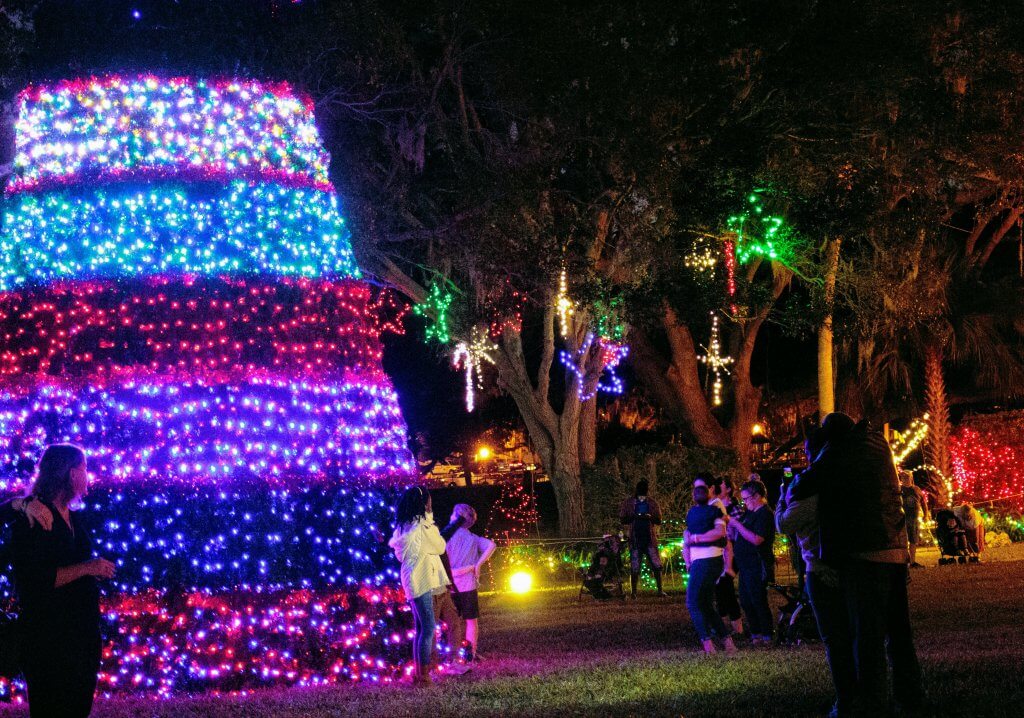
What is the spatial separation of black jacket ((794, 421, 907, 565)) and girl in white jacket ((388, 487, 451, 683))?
438 cm

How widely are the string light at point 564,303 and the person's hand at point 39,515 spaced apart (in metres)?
15.0

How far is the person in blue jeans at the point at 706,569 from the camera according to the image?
12.4m

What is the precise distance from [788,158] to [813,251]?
8.33ft

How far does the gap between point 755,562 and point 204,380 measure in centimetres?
591

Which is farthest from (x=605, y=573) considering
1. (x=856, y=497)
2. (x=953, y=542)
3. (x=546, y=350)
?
(x=856, y=497)

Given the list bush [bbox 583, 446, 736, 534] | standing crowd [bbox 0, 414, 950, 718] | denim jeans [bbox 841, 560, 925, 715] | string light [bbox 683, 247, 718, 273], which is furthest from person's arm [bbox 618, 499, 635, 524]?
denim jeans [bbox 841, 560, 925, 715]

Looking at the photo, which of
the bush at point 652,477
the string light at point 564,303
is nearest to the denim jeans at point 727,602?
the string light at point 564,303

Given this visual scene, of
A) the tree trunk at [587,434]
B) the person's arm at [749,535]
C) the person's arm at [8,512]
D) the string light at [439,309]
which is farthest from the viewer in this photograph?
the tree trunk at [587,434]

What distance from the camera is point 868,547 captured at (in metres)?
7.44

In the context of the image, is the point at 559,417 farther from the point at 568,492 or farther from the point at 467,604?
the point at 467,604

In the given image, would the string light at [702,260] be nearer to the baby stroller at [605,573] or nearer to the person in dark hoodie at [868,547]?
the baby stroller at [605,573]

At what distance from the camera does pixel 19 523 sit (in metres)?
6.68

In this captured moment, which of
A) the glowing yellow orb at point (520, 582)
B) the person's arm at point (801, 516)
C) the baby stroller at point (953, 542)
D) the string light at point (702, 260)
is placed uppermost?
the string light at point (702, 260)

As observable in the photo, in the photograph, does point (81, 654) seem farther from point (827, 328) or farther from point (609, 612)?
point (827, 328)
